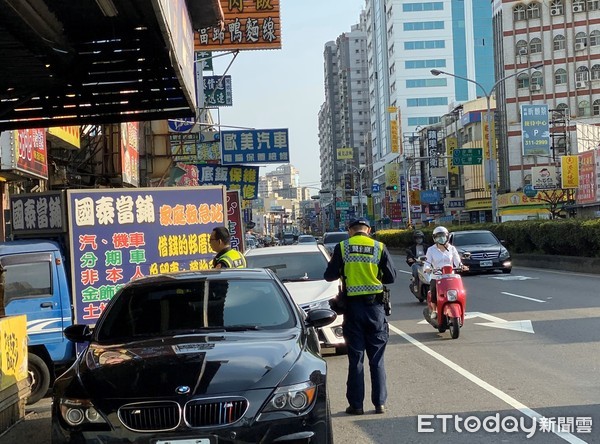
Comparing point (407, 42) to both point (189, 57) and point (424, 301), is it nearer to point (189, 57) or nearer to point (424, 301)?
point (424, 301)

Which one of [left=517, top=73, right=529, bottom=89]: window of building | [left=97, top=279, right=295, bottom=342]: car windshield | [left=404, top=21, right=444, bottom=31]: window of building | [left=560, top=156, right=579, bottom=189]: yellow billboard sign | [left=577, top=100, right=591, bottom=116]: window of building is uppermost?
[left=404, top=21, right=444, bottom=31]: window of building

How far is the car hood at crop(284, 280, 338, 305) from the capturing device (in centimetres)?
1160

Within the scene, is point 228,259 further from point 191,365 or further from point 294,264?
point 191,365

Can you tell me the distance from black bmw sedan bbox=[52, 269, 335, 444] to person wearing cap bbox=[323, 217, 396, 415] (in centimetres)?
113

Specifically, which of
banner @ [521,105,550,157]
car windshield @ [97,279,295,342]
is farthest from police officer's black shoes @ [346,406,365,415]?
banner @ [521,105,550,157]

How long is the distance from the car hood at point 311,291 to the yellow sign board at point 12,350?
380cm

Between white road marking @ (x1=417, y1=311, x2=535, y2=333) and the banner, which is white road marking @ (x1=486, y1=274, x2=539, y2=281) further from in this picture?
the banner

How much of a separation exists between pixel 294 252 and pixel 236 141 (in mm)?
22876

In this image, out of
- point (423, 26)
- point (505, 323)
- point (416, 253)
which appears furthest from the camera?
point (423, 26)

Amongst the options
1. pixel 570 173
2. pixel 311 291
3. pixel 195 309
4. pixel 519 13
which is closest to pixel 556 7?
pixel 519 13

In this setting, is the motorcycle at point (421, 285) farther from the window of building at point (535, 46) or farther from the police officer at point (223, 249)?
the window of building at point (535, 46)

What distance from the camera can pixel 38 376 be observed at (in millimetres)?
10367

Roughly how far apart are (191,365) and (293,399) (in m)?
0.71

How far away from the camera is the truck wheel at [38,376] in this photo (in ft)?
33.8
